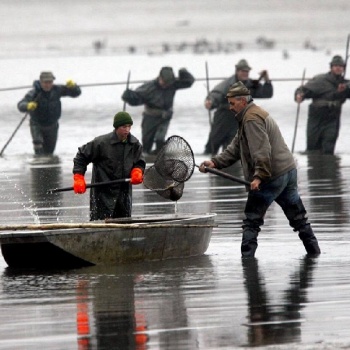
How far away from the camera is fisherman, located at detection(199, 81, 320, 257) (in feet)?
49.9

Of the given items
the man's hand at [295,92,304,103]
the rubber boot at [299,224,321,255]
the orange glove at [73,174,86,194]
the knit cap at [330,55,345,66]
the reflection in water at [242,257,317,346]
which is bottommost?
the man's hand at [295,92,304,103]

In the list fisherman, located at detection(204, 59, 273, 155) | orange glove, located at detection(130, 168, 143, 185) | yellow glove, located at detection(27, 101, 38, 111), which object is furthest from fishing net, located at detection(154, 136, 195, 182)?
yellow glove, located at detection(27, 101, 38, 111)

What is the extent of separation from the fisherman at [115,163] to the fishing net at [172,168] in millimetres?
150

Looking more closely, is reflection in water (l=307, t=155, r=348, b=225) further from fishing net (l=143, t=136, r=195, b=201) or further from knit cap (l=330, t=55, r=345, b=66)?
fishing net (l=143, t=136, r=195, b=201)

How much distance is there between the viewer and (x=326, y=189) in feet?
74.1

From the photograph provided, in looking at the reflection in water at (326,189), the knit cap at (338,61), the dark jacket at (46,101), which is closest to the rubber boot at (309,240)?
the reflection in water at (326,189)

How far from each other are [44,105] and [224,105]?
3.08m

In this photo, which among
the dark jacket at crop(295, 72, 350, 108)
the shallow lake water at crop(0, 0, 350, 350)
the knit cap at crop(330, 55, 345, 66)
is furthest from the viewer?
the dark jacket at crop(295, 72, 350, 108)

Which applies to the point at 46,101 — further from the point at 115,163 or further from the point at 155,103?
the point at 115,163

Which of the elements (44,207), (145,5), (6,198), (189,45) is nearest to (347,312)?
(44,207)

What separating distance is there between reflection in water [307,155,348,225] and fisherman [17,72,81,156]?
448 centimetres

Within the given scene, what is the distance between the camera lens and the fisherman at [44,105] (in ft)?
101

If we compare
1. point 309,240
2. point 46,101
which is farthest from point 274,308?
point 46,101

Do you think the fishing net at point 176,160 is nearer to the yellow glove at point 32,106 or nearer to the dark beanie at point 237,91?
the dark beanie at point 237,91
